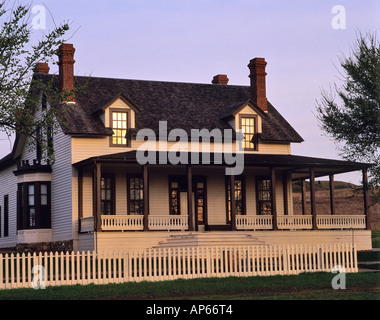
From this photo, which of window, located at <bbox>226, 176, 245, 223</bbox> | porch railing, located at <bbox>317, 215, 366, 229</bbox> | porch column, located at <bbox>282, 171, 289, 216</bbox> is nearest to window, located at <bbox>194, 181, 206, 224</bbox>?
window, located at <bbox>226, 176, 245, 223</bbox>

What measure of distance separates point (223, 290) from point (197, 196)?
17.2 m

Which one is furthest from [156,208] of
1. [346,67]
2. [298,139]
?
[346,67]

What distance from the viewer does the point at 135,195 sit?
3300 centimetres

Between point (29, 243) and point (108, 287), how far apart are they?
52.1ft

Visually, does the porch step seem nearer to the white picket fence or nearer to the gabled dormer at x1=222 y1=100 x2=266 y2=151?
the white picket fence

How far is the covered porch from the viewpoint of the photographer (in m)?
30.1

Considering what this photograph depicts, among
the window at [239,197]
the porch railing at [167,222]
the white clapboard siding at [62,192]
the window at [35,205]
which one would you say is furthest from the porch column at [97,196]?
the window at [239,197]

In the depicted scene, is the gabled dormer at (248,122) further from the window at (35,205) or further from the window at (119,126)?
the window at (35,205)

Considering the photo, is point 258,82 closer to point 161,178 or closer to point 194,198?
point 194,198

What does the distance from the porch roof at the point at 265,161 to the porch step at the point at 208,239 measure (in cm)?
319

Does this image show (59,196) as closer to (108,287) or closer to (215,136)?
(215,136)

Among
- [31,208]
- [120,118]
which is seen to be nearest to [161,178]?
[120,118]
